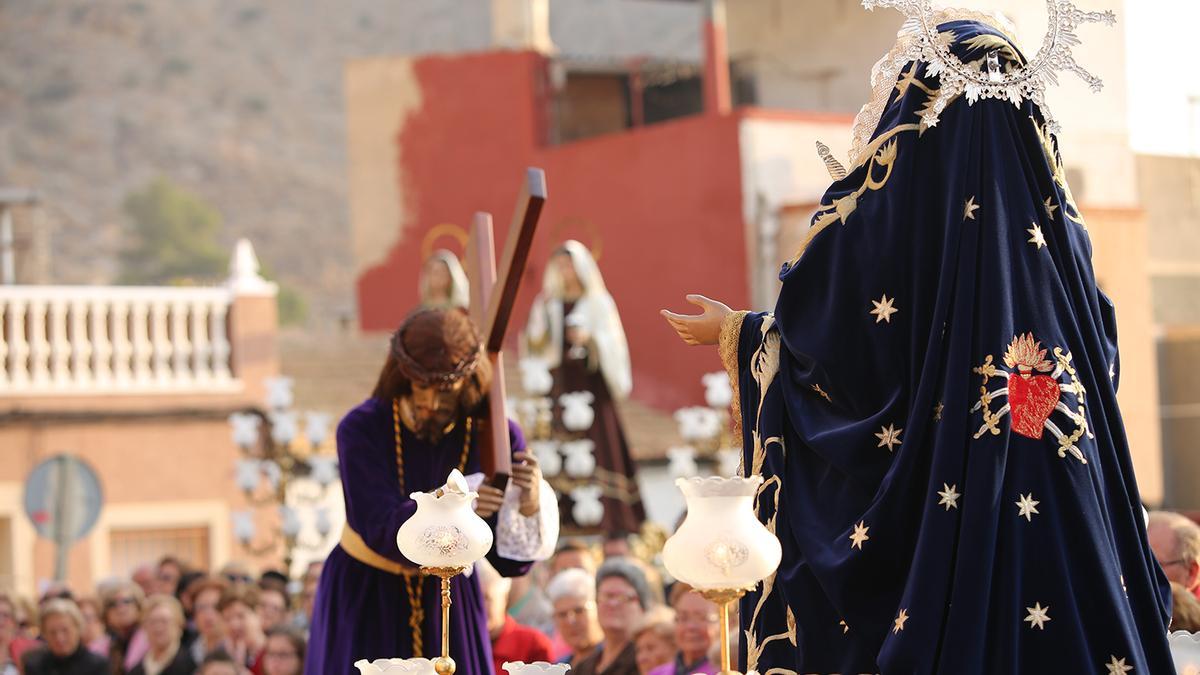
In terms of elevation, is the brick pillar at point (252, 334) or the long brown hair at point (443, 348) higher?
the brick pillar at point (252, 334)

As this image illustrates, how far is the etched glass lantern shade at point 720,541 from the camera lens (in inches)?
145

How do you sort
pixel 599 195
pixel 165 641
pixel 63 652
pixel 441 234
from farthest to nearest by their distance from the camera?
pixel 599 195 < pixel 441 234 < pixel 63 652 < pixel 165 641

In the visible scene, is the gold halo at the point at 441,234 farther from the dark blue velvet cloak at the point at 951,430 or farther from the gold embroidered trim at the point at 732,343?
the dark blue velvet cloak at the point at 951,430

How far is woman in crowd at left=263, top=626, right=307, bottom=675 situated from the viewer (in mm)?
7836

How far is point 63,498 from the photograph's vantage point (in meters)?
14.2

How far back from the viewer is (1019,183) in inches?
166

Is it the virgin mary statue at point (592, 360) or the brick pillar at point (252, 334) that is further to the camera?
the brick pillar at point (252, 334)

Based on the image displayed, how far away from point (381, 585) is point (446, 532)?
4.49 feet

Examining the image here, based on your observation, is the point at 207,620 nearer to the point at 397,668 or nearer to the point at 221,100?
the point at 397,668

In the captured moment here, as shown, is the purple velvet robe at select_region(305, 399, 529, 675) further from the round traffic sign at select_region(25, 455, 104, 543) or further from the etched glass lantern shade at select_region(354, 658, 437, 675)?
the round traffic sign at select_region(25, 455, 104, 543)

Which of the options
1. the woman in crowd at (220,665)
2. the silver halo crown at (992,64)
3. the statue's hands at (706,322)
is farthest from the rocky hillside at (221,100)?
the silver halo crown at (992,64)

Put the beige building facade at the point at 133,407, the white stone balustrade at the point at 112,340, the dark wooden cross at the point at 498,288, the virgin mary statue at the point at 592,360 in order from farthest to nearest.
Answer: the white stone balustrade at the point at 112,340, the beige building facade at the point at 133,407, the virgin mary statue at the point at 592,360, the dark wooden cross at the point at 498,288

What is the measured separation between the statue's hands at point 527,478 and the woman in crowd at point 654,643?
148 centimetres

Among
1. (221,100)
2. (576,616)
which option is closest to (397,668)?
(576,616)
